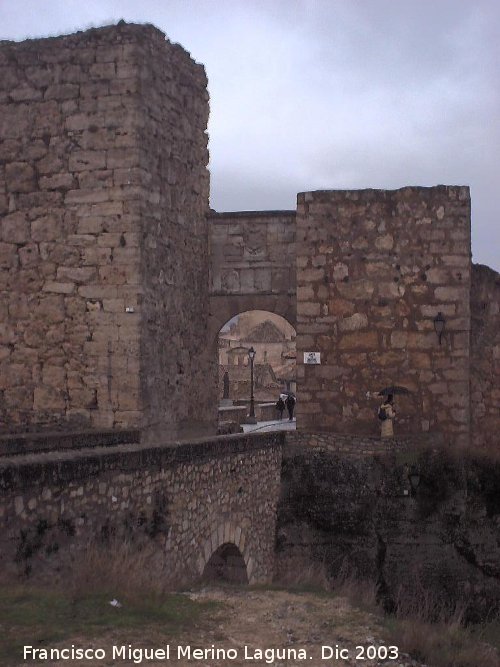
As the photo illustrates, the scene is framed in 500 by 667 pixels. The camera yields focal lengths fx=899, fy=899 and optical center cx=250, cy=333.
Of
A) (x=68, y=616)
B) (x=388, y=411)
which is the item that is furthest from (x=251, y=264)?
(x=68, y=616)

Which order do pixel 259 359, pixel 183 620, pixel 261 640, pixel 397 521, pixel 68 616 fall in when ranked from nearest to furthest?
pixel 68 616
pixel 261 640
pixel 183 620
pixel 397 521
pixel 259 359

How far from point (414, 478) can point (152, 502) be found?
5.86 m

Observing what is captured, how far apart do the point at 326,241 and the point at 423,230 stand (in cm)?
151

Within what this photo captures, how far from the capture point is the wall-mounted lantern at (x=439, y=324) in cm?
1379

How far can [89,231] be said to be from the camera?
13352mm

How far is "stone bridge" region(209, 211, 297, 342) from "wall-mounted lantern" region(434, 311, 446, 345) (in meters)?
2.44

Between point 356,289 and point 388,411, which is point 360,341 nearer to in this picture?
point 356,289

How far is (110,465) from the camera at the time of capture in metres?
7.95

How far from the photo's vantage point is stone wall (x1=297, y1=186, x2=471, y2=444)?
13844 mm

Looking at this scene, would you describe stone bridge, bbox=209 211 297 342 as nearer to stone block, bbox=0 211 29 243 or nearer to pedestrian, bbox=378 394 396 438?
pedestrian, bbox=378 394 396 438

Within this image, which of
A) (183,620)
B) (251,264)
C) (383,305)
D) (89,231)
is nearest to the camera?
(183,620)

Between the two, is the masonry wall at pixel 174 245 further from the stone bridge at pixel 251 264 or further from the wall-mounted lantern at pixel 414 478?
the wall-mounted lantern at pixel 414 478

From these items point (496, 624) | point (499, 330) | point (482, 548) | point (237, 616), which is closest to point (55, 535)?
point (237, 616)

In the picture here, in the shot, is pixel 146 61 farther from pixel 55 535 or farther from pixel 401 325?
pixel 55 535
